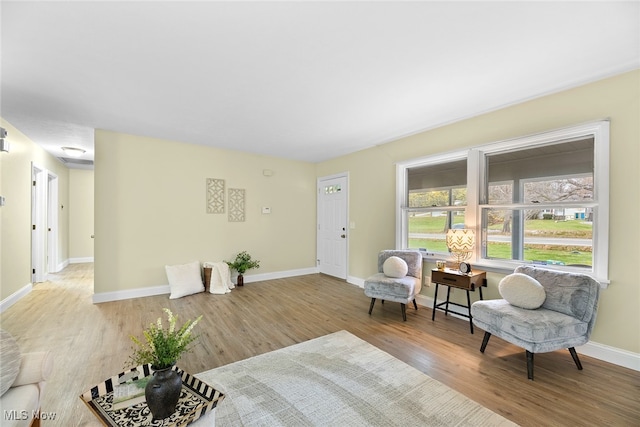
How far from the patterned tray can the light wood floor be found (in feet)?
2.43

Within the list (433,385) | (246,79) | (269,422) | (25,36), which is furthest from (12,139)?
(433,385)

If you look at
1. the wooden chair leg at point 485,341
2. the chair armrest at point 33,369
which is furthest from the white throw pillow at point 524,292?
the chair armrest at point 33,369

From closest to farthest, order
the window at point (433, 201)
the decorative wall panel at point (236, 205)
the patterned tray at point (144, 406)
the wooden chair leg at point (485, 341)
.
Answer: the patterned tray at point (144, 406) → the wooden chair leg at point (485, 341) → the window at point (433, 201) → the decorative wall panel at point (236, 205)

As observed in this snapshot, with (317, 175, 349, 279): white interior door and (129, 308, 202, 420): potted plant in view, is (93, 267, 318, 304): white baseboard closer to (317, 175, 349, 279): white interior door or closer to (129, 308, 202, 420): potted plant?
(317, 175, 349, 279): white interior door

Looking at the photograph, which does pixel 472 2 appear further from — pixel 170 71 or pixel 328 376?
pixel 328 376

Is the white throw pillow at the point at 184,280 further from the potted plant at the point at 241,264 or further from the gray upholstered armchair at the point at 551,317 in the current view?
the gray upholstered armchair at the point at 551,317

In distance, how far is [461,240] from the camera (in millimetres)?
3264

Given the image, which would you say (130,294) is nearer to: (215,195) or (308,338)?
(215,195)

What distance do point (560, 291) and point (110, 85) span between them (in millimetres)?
4727

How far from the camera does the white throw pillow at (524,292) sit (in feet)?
7.98

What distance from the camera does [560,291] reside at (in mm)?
2426

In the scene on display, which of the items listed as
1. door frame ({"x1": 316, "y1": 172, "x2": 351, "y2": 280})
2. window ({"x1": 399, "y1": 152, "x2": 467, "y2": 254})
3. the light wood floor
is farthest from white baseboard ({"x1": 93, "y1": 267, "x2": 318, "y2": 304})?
window ({"x1": 399, "y1": 152, "x2": 467, "y2": 254})

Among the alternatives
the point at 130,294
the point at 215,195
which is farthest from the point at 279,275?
the point at 130,294

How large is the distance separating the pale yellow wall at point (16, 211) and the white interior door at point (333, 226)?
16.2 feet
